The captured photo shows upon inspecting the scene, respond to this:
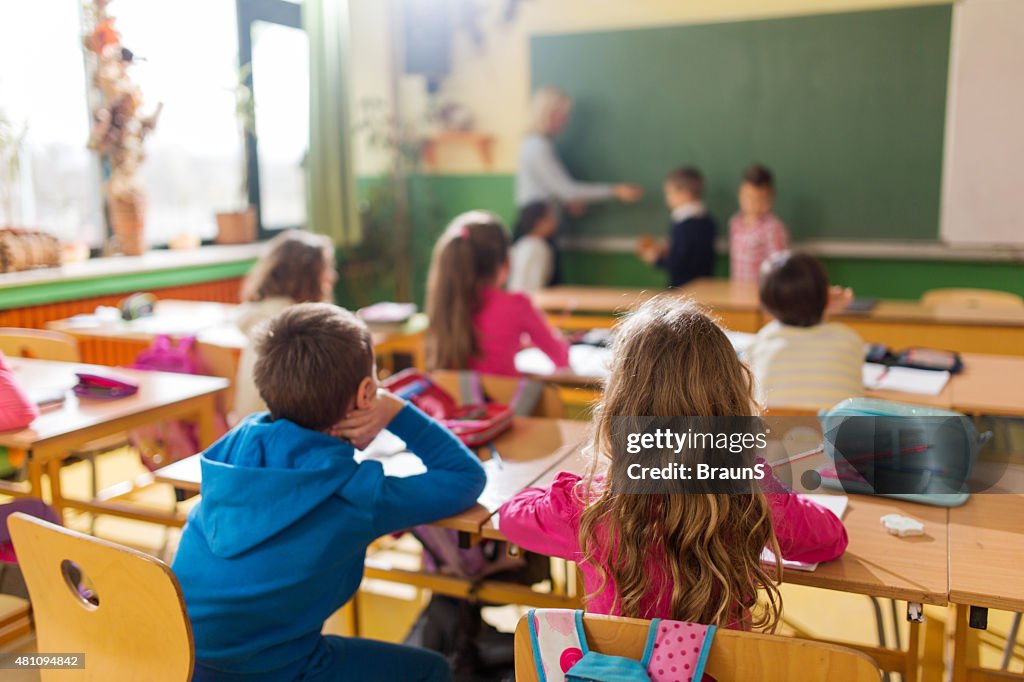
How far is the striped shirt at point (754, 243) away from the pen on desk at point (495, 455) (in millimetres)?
3102

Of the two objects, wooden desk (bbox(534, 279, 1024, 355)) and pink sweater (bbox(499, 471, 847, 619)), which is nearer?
pink sweater (bbox(499, 471, 847, 619))

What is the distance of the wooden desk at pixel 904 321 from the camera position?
11.3ft

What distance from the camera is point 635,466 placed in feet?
3.96

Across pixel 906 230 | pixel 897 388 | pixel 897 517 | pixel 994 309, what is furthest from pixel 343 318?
pixel 906 230

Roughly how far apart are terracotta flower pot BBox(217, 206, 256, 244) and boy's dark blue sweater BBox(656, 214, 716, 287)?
236 cm

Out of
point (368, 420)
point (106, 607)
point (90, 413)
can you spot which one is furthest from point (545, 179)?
point (106, 607)

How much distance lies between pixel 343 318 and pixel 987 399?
5.66 feet

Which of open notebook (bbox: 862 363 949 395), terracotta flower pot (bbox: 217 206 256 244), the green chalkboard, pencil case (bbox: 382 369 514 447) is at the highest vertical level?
the green chalkboard

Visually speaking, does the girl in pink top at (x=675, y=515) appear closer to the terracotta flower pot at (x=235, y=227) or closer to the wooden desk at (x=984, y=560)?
the wooden desk at (x=984, y=560)

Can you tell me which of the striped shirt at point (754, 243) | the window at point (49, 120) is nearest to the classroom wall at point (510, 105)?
the striped shirt at point (754, 243)

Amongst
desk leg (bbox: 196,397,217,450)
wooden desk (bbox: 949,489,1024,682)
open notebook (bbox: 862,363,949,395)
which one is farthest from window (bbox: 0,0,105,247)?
wooden desk (bbox: 949,489,1024,682)

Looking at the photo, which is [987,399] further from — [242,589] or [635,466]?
[242,589]

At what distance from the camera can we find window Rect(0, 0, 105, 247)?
3871 millimetres

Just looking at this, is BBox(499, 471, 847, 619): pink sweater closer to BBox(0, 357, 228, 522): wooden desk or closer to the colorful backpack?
the colorful backpack
